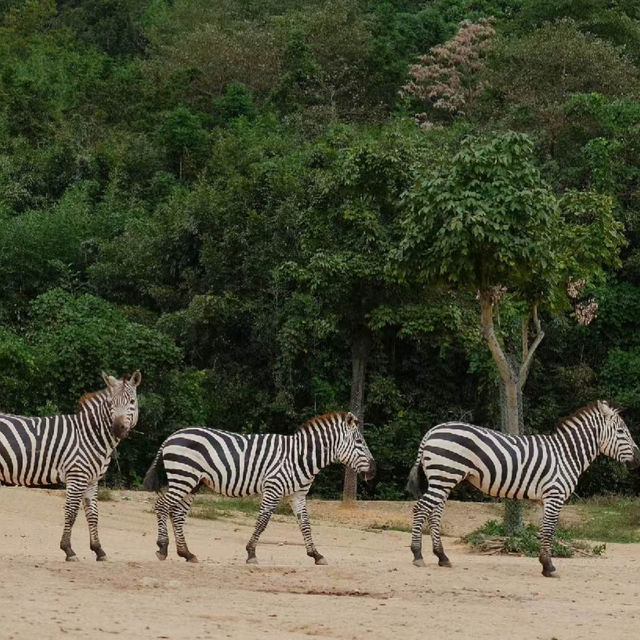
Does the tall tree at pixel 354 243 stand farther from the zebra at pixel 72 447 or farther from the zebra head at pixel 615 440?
the zebra at pixel 72 447

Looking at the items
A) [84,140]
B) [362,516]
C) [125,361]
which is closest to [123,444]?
[125,361]

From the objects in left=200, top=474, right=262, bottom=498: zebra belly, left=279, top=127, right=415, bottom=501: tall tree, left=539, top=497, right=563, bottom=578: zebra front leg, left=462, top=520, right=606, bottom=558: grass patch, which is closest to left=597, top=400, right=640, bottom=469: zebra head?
left=539, top=497, right=563, bottom=578: zebra front leg

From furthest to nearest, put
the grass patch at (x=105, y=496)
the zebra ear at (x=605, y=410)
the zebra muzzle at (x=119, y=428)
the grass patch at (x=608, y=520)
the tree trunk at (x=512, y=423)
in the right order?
the grass patch at (x=105, y=496)
the grass patch at (x=608, y=520)
the tree trunk at (x=512, y=423)
the zebra ear at (x=605, y=410)
the zebra muzzle at (x=119, y=428)

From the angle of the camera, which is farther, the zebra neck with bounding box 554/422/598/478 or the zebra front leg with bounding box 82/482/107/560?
the zebra neck with bounding box 554/422/598/478

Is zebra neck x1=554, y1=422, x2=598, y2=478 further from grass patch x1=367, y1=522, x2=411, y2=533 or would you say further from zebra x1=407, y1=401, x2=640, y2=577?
grass patch x1=367, y1=522, x2=411, y2=533

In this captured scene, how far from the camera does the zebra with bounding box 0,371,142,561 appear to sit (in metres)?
13.2

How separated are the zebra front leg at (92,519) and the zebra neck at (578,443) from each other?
515 centimetres

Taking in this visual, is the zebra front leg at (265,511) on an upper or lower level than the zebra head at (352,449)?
lower

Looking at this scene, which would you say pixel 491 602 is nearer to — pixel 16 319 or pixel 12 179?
pixel 16 319

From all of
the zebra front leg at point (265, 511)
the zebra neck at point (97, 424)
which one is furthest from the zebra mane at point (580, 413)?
the zebra neck at point (97, 424)

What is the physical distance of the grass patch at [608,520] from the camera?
67.9 ft

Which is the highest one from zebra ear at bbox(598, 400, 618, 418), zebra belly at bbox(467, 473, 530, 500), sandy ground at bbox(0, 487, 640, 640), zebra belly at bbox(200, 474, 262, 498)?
zebra ear at bbox(598, 400, 618, 418)

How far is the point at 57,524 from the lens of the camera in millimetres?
18016

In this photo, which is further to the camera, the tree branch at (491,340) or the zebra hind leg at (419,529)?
the tree branch at (491,340)
